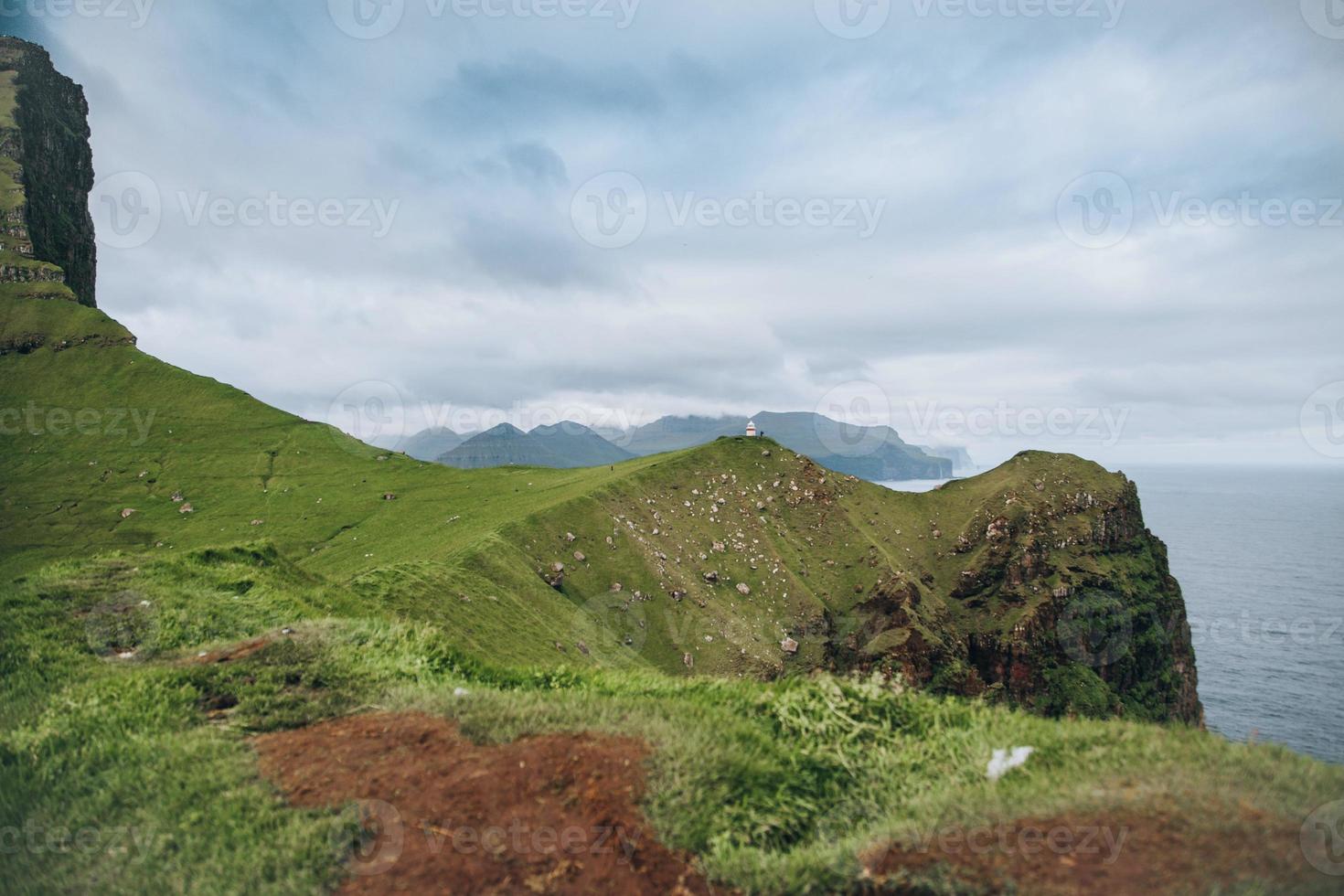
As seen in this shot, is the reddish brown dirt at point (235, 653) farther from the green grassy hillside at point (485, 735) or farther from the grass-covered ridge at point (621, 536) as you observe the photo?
the grass-covered ridge at point (621, 536)

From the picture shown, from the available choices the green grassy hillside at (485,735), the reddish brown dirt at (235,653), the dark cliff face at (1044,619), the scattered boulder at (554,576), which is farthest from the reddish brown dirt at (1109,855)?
the dark cliff face at (1044,619)

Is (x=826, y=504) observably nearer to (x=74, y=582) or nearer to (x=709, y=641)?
(x=709, y=641)

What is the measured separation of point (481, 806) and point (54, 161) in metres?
221

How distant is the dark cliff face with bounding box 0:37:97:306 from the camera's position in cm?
14238

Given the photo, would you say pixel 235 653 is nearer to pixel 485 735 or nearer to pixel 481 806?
pixel 485 735

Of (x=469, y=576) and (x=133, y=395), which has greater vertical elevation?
(x=133, y=395)

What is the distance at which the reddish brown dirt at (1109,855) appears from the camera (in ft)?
18.6

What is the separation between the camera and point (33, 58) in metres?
160

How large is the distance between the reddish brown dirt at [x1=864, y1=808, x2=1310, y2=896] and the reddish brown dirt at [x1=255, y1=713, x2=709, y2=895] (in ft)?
8.72

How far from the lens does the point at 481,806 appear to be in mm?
7879

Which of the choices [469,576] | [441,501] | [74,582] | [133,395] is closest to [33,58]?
[133,395]

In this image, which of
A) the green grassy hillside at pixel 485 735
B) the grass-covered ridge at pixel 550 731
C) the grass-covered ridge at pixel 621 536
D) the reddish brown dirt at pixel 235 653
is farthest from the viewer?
the grass-covered ridge at pixel 621 536

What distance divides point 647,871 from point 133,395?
128246 mm

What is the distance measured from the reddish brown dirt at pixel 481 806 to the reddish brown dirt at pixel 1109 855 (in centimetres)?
266
